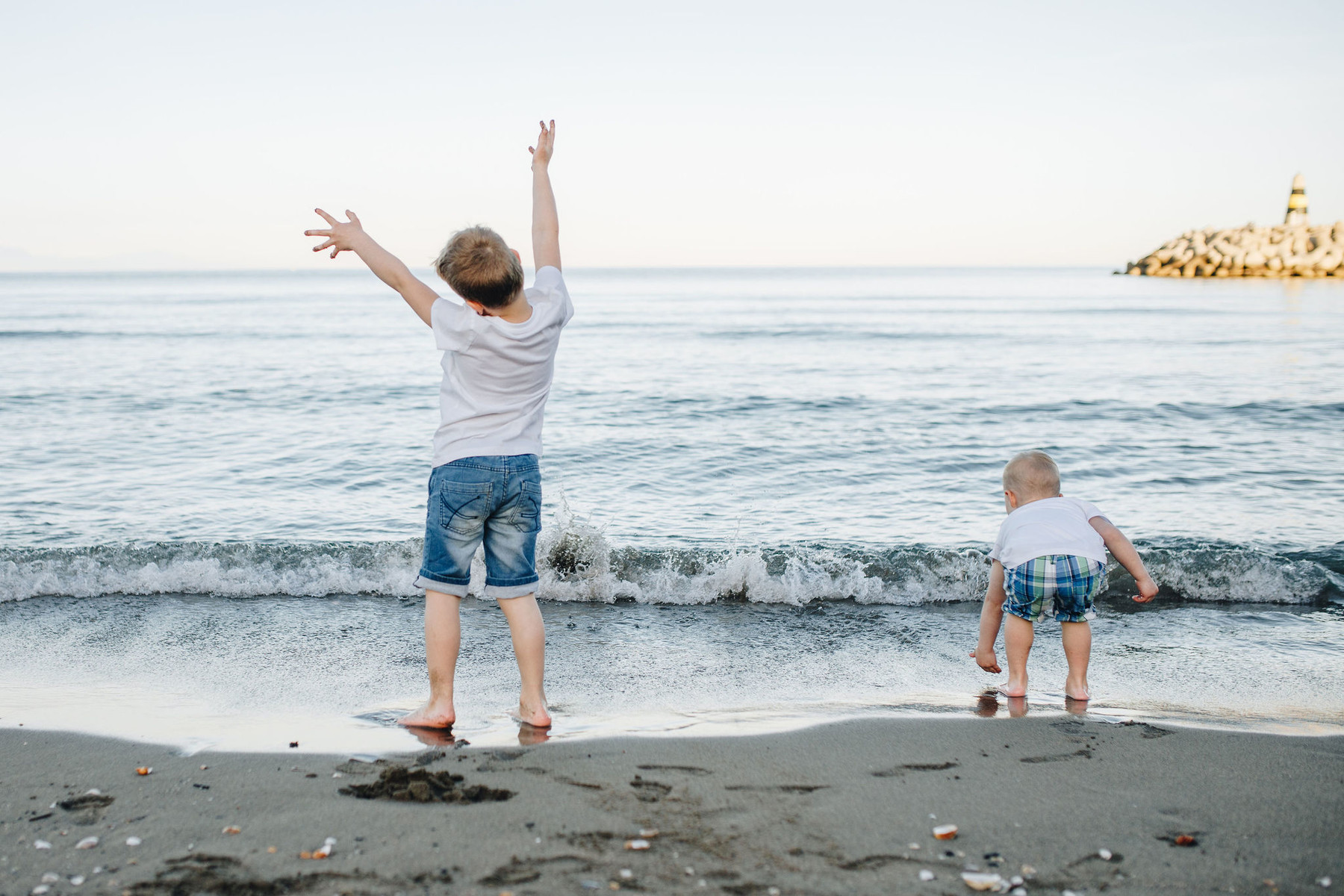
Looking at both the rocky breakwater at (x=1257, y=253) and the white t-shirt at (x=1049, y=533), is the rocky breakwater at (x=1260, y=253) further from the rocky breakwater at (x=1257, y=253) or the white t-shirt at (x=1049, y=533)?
the white t-shirt at (x=1049, y=533)

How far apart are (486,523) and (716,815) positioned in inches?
52.3

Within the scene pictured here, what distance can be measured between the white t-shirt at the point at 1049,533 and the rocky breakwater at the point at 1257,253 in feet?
183

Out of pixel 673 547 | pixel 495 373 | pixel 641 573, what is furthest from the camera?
pixel 673 547

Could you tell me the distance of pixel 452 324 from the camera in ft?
9.67

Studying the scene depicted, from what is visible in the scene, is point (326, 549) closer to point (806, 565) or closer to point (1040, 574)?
point (806, 565)

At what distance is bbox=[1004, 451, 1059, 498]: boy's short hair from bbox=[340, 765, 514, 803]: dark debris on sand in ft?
7.96

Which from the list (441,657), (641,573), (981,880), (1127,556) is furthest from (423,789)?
(641,573)

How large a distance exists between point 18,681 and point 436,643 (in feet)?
6.97

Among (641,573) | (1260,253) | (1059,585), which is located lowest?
(641,573)

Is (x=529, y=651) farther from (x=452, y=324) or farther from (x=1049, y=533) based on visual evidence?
(x=1049, y=533)

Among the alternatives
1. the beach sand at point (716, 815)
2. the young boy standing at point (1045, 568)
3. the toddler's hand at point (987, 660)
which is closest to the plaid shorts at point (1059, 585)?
the young boy standing at point (1045, 568)

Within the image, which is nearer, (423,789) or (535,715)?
(423,789)

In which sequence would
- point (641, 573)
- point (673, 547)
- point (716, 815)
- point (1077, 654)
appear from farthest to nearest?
point (673, 547), point (641, 573), point (1077, 654), point (716, 815)

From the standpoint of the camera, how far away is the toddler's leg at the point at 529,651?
3.32 m
